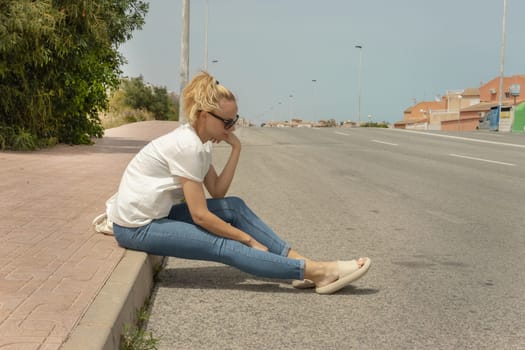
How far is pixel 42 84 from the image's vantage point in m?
14.9

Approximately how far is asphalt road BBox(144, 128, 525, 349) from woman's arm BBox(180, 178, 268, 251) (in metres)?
0.42

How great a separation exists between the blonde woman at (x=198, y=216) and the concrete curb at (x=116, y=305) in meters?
0.25

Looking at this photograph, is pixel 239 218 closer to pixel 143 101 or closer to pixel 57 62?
pixel 57 62

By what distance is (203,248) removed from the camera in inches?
180

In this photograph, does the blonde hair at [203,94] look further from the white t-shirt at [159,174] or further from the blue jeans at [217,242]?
the blue jeans at [217,242]

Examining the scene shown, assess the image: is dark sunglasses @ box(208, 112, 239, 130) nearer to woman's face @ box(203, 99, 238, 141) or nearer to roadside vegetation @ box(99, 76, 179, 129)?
woman's face @ box(203, 99, 238, 141)

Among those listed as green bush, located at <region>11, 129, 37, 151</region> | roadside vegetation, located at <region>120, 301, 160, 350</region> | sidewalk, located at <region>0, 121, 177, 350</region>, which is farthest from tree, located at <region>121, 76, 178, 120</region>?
roadside vegetation, located at <region>120, 301, 160, 350</region>

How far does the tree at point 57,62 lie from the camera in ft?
45.0

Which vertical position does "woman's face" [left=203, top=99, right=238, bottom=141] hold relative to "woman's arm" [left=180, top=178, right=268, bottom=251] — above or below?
above

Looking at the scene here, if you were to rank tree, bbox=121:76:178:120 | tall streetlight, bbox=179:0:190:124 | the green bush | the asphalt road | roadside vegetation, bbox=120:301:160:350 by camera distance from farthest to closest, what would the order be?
tree, bbox=121:76:178:120 < tall streetlight, bbox=179:0:190:124 < the green bush < the asphalt road < roadside vegetation, bbox=120:301:160:350

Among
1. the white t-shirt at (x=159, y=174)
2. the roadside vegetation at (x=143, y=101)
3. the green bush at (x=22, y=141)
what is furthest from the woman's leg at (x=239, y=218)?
the roadside vegetation at (x=143, y=101)

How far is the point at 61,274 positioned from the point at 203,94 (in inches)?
58.5

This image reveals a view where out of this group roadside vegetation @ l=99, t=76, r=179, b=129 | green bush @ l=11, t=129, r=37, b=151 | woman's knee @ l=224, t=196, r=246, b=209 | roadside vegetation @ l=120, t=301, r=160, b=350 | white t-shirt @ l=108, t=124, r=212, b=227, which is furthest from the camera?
roadside vegetation @ l=99, t=76, r=179, b=129

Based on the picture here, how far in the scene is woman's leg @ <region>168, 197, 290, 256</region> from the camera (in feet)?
15.5
